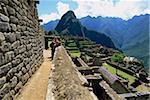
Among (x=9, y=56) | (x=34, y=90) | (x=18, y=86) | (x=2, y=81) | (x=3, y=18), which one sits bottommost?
(x=34, y=90)

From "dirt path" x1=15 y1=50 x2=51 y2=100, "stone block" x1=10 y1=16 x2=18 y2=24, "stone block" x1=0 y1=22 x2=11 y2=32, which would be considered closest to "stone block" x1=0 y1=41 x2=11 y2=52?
"stone block" x1=0 y1=22 x2=11 y2=32

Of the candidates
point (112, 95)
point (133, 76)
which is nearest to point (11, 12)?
point (112, 95)

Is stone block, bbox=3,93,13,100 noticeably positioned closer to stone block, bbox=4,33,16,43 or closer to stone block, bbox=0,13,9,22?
stone block, bbox=4,33,16,43

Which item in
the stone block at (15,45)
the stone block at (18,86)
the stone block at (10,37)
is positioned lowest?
the stone block at (18,86)

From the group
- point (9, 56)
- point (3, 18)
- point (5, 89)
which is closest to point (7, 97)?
point (5, 89)

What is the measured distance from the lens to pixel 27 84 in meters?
8.55

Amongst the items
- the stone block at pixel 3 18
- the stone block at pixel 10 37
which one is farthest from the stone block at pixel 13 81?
the stone block at pixel 3 18

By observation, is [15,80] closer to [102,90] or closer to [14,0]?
[14,0]

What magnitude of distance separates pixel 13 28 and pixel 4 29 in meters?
1.02

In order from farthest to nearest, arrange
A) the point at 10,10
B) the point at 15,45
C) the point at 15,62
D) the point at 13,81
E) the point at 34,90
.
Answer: the point at 34,90, the point at 15,45, the point at 15,62, the point at 10,10, the point at 13,81

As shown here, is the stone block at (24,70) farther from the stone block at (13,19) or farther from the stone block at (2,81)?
the stone block at (2,81)

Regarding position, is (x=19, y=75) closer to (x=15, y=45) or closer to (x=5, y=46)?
(x=15, y=45)

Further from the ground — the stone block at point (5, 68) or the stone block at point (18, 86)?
the stone block at point (5, 68)

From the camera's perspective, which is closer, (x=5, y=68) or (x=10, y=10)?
(x=5, y=68)
